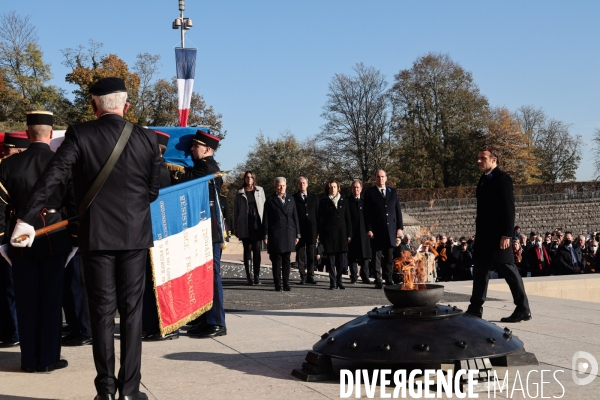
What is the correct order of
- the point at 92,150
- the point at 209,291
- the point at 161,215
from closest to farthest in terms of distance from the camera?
1. the point at 92,150
2. the point at 161,215
3. the point at 209,291

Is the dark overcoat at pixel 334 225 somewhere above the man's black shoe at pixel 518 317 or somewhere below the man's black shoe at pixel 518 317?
above

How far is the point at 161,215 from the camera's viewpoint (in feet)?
24.2

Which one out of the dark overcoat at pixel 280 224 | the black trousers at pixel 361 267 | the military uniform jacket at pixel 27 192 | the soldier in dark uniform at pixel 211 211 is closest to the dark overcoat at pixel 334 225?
the dark overcoat at pixel 280 224

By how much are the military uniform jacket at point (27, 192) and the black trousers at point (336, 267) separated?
7352mm

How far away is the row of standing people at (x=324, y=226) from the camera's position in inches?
549

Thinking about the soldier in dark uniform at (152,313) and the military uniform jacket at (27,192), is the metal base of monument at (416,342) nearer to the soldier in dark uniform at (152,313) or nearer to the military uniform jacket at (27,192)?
the military uniform jacket at (27,192)

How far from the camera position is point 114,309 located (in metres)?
5.04

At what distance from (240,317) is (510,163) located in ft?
229

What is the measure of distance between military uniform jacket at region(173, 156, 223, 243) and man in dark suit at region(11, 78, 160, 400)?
2.76 m

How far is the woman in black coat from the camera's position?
47.0ft

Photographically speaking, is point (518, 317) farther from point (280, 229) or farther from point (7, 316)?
point (280, 229)

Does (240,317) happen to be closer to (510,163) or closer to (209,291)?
(209,291)

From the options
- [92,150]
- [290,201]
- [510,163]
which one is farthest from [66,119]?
[92,150]

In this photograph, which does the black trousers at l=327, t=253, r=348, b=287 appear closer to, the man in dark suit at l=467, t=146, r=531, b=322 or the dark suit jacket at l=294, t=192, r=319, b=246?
the dark suit jacket at l=294, t=192, r=319, b=246
